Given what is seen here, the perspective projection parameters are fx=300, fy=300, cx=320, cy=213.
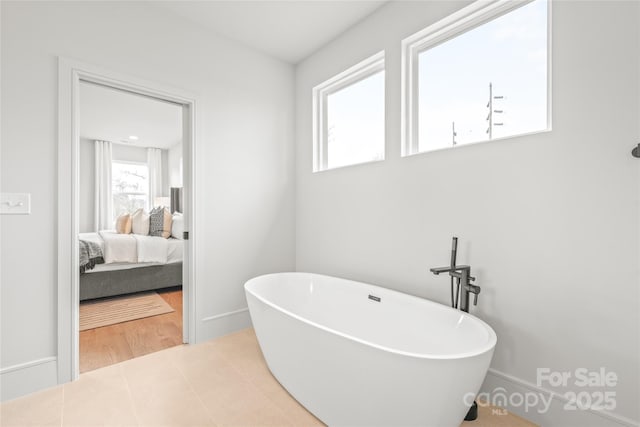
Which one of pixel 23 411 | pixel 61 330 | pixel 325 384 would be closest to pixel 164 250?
pixel 61 330

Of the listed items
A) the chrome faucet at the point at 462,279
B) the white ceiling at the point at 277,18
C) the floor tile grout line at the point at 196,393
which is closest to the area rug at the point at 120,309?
the floor tile grout line at the point at 196,393

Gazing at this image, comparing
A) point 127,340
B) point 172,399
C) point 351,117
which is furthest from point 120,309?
point 351,117

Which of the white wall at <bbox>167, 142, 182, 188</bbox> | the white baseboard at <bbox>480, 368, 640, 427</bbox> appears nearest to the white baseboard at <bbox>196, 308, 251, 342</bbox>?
the white baseboard at <bbox>480, 368, 640, 427</bbox>

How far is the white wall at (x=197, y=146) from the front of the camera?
5.89ft

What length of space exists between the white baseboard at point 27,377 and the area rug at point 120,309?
0.98 metres

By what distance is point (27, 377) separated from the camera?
182cm

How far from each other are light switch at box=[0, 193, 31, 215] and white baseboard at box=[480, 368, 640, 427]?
294 centimetres

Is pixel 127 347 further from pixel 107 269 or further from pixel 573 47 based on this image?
pixel 573 47

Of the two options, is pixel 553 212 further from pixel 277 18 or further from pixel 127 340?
pixel 127 340

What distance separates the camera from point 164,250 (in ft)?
13.4

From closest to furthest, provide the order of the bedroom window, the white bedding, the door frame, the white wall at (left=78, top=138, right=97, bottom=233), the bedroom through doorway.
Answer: the door frame
the bedroom through doorway
the white bedding
the white wall at (left=78, top=138, right=97, bottom=233)
the bedroom window

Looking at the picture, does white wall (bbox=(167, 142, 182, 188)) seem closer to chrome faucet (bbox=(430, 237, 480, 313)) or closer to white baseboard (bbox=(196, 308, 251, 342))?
white baseboard (bbox=(196, 308, 251, 342))

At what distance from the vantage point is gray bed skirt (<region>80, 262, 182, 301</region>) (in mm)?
3498

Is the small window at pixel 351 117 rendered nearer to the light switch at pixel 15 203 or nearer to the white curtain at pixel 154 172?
the light switch at pixel 15 203
